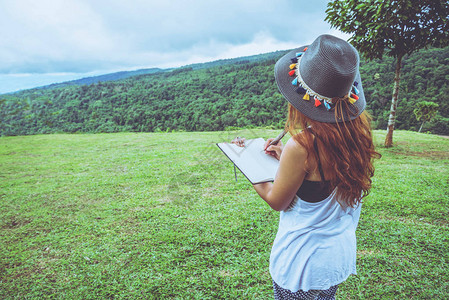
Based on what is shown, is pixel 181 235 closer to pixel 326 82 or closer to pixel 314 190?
pixel 314 190

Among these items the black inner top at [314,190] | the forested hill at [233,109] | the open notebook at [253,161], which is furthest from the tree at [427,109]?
the black inner top at [314,190]

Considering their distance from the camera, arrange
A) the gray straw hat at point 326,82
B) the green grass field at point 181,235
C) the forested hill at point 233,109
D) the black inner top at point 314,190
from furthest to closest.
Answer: the forested hill at point 233,109 < the green grass field at point 181,235 < the black inner top at point 314,190 < the gray straw hat at point 326,82

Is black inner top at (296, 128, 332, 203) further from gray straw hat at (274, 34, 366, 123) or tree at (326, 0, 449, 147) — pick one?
tree at (326, 0, 449, 147)

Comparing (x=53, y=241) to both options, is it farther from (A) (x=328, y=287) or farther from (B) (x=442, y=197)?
(B) (x=442, y=197)

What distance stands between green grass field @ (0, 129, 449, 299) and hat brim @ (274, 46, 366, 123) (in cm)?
202

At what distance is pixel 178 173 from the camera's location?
5816mm

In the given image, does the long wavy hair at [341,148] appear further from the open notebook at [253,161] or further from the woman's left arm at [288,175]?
the open notebook at [253,161]

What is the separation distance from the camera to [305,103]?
98 centimetres

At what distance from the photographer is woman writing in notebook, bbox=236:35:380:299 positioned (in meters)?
0.94

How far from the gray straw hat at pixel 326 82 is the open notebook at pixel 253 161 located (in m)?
0.39

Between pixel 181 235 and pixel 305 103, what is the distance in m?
2.80

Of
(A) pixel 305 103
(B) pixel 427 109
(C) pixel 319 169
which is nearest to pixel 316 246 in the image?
(C) pixel 319 169

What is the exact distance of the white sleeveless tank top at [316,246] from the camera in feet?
3.54

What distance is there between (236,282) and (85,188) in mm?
4201
